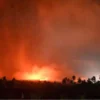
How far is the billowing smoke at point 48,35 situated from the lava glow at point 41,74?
4.0 inches

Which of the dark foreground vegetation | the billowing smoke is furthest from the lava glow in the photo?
the dark foreground vegetation

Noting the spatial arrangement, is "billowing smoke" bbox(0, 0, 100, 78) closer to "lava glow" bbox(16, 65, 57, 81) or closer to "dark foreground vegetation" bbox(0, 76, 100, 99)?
"lava glow" bbox(16, 65, 57, 81)

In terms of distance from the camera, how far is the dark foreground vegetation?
8.29m

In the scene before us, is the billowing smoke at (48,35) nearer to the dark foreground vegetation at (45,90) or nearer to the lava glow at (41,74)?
the lava glow at (41,74)

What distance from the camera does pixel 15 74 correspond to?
9117 mm

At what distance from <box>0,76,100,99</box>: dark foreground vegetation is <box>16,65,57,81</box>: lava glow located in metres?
0.56

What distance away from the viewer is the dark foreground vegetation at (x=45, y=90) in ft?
27.2

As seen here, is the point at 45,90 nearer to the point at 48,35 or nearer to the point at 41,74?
the point at 41,74

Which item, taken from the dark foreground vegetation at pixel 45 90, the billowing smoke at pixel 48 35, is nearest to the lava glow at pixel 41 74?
the billowing smoke at pixel 48 35

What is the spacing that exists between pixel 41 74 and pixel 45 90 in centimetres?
92

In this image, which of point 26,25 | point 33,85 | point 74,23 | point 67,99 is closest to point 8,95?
point 33,85

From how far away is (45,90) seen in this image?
838cm

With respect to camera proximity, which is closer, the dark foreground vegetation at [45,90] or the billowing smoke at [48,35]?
the dark foreground vegetation at [45,90]

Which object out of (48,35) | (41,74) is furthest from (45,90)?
(48,35)
